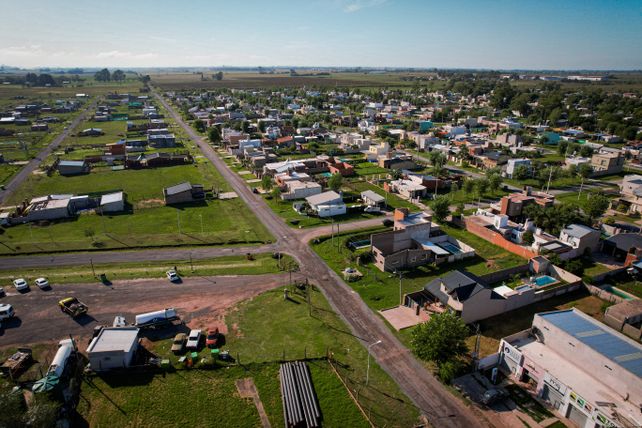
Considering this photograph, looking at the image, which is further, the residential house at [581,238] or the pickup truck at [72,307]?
the residential house at [581,238]

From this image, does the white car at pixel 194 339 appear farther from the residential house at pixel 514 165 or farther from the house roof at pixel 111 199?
the residential house at pixel 514 165

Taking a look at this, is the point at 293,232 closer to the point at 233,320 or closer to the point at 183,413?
the point at 233,320

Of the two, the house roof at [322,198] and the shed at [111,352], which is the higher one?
the house roof at [322,198]

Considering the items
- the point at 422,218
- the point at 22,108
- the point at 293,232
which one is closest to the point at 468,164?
the point at 422,218

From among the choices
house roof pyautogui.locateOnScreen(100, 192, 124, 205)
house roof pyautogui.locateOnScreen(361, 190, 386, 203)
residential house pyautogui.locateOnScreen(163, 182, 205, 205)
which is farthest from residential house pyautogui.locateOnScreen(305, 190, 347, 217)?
house roof pyautogui.locateOnScreen(100, 192, 124, 205)

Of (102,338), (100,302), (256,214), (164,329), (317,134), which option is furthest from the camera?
(317,134)

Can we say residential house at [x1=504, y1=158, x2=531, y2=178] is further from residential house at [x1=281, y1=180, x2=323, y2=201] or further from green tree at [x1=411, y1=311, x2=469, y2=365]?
green tree at [x1=411, y1=311, x2=469, y2=365]

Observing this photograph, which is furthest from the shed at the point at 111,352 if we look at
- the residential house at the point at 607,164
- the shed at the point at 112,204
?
the residential house at the point at 607,164
